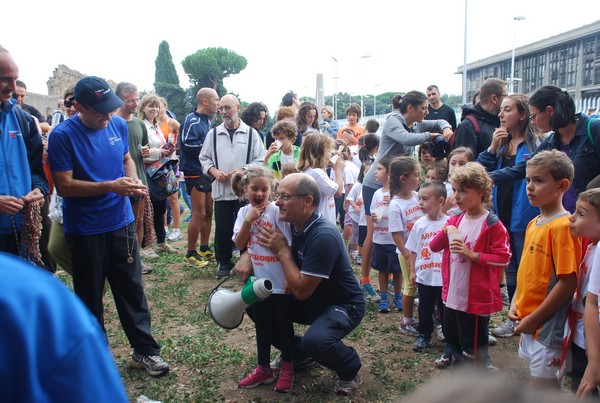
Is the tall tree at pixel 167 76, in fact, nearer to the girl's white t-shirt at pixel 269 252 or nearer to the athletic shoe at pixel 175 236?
the athletic shoe at pixel 175 236

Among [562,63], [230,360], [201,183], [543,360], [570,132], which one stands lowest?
[230,360]

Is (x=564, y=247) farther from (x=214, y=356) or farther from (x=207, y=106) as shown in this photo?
(x=207, y=106)

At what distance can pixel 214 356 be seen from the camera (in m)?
4.17

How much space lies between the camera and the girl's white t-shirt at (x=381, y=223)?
5055 mm

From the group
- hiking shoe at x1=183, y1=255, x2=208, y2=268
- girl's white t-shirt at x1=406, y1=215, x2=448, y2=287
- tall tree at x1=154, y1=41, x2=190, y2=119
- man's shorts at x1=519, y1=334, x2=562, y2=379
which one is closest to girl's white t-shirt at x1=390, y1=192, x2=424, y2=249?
girl's white t-shirt at x1=406, y1=215, x2=448, y2=287

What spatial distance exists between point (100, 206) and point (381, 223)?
269 centimetres

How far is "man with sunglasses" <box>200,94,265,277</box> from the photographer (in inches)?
243

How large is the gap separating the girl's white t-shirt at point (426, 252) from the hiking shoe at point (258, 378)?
1410 mm

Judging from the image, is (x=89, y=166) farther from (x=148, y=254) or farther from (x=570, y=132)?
(x=148, y=254)

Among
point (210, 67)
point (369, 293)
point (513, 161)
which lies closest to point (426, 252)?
point (513, 161)

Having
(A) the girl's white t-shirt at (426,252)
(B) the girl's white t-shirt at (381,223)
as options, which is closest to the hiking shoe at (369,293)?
(B) the girl's white t-shirt at (381,223)

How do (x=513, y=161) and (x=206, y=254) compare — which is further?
(x=206, y=254)

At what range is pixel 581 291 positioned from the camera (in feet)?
9.04

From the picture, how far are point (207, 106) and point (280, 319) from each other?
12.5ft
